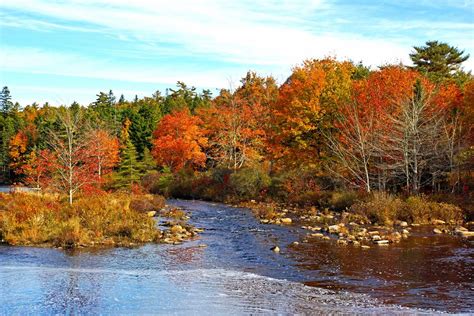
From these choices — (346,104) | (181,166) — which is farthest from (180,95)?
(346,104)

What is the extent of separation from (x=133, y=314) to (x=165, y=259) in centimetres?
653

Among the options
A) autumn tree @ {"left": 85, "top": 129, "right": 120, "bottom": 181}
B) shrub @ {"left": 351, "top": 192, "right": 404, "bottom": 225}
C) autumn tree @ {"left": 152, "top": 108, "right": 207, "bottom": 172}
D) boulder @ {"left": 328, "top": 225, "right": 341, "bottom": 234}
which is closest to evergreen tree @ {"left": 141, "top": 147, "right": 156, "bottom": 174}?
autumn tree @ {"left": 152, "top": 108, "right": 207, "bottom": 172}

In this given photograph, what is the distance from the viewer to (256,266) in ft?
56.3

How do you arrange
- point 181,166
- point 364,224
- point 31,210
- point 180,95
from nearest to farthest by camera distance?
point 31,210 → point 364,224 → point 181,166 → point 180,95

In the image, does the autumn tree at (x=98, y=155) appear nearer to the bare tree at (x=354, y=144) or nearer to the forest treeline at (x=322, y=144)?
the forest treeline at (x=322, y=144)

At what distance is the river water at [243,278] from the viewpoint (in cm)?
1227

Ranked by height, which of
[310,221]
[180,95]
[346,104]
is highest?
[180,95]

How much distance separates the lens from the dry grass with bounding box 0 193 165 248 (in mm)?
20391

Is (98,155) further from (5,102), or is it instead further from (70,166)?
(5,102)

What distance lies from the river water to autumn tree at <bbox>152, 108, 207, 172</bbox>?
1388 inches

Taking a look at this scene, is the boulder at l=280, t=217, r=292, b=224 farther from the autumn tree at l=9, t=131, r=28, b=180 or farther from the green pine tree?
the autumn tree at l=9, t=131, r=28, b=180

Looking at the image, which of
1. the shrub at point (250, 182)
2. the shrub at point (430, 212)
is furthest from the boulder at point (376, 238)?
the shrub at point (250, 182)

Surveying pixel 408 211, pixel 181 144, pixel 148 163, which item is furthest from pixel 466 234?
pixel 148 163

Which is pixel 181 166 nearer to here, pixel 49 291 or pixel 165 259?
pixel 165 259
